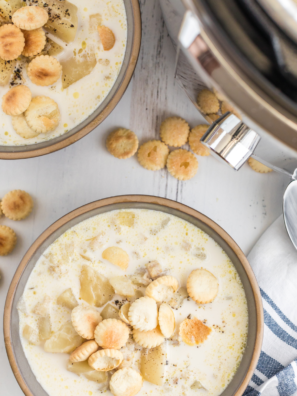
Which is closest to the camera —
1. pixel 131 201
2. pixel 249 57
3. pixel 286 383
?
pixel 249 57

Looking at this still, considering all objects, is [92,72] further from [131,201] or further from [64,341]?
[64,341]

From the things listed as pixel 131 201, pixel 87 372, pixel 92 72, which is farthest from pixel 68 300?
pixel 92 72

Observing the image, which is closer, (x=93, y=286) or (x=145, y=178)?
(x=93, y=286)

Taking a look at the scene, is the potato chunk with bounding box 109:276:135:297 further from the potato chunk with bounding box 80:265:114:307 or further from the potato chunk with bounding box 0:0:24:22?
A: the potato chunk with bounding box 0:0:24:22

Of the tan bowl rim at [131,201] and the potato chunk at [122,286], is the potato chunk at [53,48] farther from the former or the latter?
the potato chunk at [122,286]

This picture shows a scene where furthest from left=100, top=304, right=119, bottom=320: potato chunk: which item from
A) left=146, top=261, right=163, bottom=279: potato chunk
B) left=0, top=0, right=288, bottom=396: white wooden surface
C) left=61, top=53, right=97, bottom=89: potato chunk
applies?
left=61, top=53, right=97, bottom=89: potato chunk

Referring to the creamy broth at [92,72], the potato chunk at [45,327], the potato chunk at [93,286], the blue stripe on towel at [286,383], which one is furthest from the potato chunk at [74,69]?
the blue stripe on towel at [286,383]
